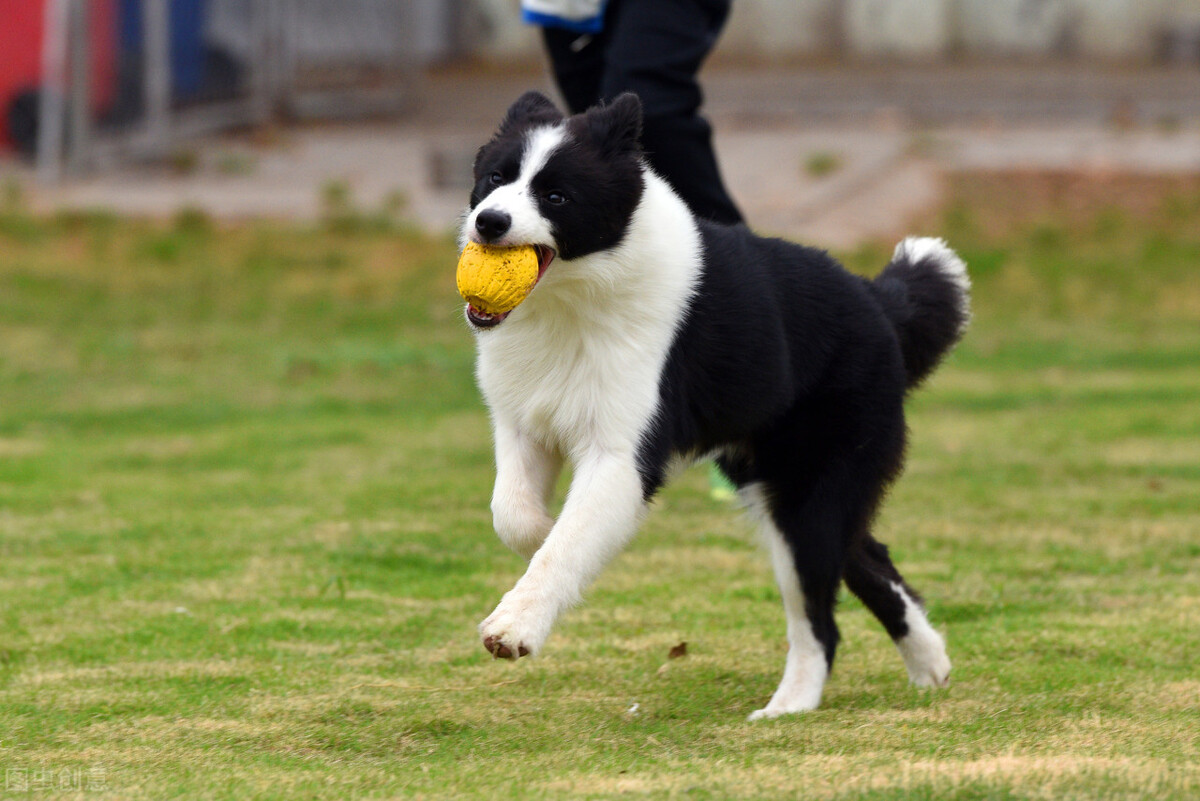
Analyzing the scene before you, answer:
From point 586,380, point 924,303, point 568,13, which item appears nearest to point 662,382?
point 586,380

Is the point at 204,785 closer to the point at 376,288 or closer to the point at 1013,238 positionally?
the point at 376,288

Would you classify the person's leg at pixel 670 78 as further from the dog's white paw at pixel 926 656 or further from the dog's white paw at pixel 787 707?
the dog's white paw at pixel 787 707

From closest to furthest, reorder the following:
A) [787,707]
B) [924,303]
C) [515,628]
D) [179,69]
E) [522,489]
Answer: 1. [515,628]
2. [522,489]
3. [787,707]
4. [924,303]
5. [179,69]

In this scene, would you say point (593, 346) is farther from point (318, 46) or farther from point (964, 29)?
point (964, 29)

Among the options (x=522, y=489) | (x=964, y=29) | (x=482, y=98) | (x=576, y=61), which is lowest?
(x=482, y=98)

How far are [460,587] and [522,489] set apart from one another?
1.41m

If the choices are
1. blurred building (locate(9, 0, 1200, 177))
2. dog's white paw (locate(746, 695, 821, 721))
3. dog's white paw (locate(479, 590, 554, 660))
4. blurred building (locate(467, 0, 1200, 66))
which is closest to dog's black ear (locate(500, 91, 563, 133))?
dog's white paw (locate(479, 590, 554, 660))

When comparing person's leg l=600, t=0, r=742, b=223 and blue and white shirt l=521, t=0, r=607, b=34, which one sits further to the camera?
blue and white shirt l=521, t=0, r=607, b=34

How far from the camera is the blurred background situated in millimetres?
12031

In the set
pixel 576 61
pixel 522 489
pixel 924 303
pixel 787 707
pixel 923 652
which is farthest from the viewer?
pixel 576 61

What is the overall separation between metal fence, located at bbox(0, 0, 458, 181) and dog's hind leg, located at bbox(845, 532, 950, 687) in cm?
903

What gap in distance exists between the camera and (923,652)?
13.2ft

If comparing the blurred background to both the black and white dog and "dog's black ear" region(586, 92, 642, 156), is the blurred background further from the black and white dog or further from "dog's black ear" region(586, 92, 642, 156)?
"dog's black ear" region(586, 92, 642, 156)

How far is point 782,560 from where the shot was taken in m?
3.90
